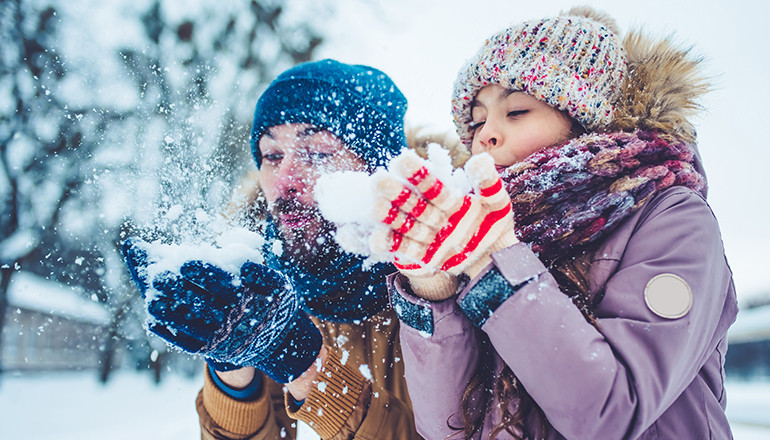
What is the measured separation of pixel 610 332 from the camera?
2.90ft

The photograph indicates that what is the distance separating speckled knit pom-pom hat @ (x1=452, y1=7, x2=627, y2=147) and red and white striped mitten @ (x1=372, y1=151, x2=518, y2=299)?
2.06 ft

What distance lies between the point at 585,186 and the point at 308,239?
42.0 inches

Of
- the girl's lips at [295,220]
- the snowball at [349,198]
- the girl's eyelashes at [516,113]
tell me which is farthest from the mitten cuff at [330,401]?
the girl's eyelashes at [516,113]

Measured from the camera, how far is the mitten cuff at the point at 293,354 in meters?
1.35

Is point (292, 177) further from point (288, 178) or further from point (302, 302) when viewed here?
point (302, 302)

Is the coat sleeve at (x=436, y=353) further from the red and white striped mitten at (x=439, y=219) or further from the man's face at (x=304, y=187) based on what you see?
the man's face at (x=304, y=187)

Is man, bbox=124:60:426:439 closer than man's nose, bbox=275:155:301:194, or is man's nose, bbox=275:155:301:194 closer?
man, bbox=124:60:426:439

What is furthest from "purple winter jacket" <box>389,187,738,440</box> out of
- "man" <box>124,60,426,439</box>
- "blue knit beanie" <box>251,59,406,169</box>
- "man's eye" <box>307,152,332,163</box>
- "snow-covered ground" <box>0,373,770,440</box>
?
"snow-covered ground" <box>0,373,770,440</box>

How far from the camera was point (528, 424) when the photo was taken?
100cm

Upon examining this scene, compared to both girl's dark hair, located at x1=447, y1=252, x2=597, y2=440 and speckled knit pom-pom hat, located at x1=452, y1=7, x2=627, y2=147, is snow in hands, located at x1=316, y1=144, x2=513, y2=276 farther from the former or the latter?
speckled knit pom-pom hat, located at x1=452, y1=7, x2=627, y2=147

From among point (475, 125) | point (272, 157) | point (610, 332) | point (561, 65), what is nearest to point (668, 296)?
point (610, 332)

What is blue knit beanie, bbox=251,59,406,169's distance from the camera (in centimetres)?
184

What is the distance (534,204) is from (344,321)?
932mm

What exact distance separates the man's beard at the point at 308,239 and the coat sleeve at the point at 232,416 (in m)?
0.53
